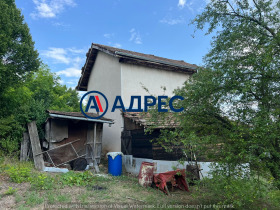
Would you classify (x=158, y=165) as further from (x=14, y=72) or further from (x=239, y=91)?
(x=14, y=72)

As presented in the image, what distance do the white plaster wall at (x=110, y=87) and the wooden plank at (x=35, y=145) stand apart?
166 inches

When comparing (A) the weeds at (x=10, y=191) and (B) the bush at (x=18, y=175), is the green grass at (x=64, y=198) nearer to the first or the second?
(A) the weeds at (x=10, y=191)

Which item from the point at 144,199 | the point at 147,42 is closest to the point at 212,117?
the point at 144,199

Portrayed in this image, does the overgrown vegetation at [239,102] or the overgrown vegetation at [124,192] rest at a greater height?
the overgrown vegetation at [239,102]

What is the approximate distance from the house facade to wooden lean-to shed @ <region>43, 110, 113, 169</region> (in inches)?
63.7

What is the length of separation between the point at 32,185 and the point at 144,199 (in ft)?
11.6

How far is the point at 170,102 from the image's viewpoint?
5.57 meters

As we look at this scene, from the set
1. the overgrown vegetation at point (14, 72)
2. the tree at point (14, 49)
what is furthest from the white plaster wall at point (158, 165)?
the tree at point (14, 49)

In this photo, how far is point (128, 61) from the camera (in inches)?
452

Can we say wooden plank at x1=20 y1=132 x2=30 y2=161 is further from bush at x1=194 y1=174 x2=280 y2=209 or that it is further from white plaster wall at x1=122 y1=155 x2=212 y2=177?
bush at x1=194 y1=174 x2=280 y2=209

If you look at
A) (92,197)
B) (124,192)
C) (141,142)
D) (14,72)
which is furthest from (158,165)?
(14,72)

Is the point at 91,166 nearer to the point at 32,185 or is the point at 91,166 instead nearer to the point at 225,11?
the point at 32,185

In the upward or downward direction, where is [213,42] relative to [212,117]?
upward

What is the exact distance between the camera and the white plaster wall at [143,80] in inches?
450
